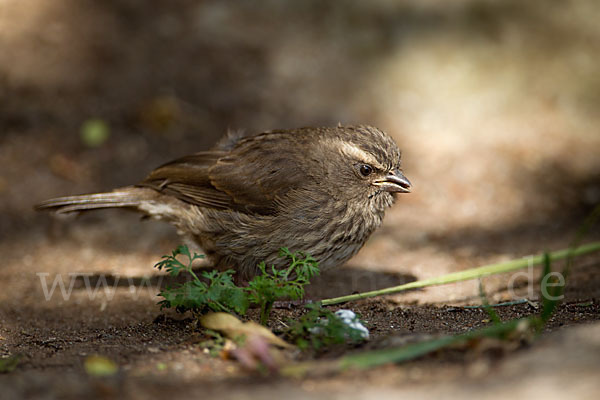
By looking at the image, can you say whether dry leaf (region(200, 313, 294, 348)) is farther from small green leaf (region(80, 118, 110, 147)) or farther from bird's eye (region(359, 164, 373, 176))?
small green leaf (region(80, 118, 110, 147))

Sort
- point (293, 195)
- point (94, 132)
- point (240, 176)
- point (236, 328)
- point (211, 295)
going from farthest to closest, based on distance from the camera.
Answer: point (94, 132) < point (240, 176) < point (293, 195) < point (211, 295) < point (236, 328)

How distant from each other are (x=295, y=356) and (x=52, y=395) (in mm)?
1124

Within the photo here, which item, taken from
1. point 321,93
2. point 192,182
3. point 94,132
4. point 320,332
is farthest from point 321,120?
point 320,332

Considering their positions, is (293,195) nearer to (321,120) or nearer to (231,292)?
(231,292)

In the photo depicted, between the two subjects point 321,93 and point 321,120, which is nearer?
point 321,120

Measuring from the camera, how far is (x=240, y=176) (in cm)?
486

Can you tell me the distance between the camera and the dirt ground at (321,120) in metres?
5.14

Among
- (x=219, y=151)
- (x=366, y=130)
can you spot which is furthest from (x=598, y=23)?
(x=219, y=151)

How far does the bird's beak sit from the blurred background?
5.10 feet

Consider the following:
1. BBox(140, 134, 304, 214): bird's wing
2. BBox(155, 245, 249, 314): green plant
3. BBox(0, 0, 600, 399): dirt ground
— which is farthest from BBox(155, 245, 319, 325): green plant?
BBox(140, 134, 304, 214): bird's wing

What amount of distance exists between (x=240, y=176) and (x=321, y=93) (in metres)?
3.23

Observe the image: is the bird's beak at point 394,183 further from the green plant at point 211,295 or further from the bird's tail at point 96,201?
the bird's tail at point 96,201

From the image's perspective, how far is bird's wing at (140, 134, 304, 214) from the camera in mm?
4727

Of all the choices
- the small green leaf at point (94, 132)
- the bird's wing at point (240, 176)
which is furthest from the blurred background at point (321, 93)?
the bird's wing at point (240, 176)
